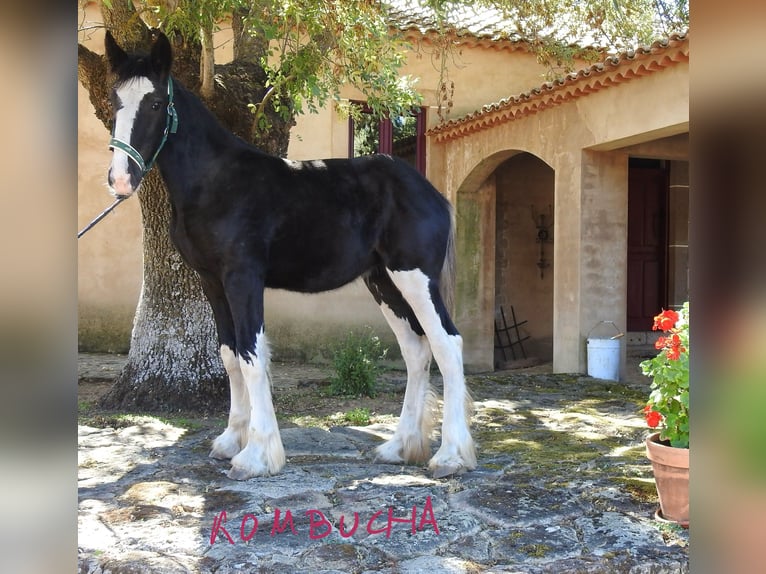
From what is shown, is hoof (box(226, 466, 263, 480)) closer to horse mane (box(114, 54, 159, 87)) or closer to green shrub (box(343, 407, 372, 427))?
green shrub (box(343, 407, 372, 427))

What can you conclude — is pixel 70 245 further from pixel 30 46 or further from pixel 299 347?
pixel 299 347

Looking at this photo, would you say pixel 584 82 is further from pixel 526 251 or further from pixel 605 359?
pixel 526 251

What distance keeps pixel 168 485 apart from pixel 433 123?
878 centimetres

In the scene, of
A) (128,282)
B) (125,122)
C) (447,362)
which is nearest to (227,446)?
(447,362)

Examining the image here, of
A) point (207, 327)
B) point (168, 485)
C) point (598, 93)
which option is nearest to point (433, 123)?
point (598, 93)

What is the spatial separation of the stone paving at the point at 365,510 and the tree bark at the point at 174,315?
97 cm

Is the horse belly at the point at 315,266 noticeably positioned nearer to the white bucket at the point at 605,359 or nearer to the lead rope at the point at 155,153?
the lead rope at the point at 155,153

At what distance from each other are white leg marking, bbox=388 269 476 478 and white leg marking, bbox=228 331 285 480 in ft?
3.01

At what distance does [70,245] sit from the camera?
0.74 m

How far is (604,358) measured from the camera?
7949 millimetres

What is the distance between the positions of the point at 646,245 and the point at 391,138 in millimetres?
4561

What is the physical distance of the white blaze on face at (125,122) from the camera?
3.15 meters

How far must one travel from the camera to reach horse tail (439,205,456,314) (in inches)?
164

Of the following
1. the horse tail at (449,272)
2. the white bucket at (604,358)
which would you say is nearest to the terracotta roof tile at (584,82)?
the white bucket at (604,358)
